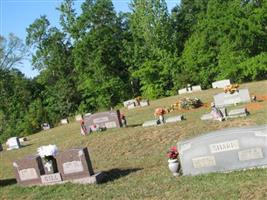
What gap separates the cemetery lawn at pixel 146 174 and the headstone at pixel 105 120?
38.6 inches

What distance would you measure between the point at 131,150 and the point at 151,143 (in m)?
0.85

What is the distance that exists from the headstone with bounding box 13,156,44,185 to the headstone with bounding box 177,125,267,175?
467 centimetres

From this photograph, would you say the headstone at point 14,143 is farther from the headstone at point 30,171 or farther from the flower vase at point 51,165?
the flower vase at point 51,165

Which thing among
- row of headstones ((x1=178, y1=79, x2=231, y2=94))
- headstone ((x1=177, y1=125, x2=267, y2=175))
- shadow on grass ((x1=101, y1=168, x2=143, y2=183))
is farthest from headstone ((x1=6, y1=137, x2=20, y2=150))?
row of headstones ((x1=178, y1=79, x2=231, y2=94))

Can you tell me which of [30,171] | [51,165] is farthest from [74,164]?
[30,171]

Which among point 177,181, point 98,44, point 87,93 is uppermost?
point 98,44

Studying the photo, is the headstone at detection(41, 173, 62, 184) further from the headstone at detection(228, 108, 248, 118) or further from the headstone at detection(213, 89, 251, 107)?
the headstone at detection(213, 89, 251, 107)

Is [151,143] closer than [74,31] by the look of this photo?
Yes

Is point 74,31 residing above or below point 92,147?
above

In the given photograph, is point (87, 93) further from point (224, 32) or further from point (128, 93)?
point (224, 32)

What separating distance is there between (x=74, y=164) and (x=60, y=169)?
56cm

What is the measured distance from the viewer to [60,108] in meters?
53.2

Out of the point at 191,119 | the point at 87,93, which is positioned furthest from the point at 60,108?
the point at 191,119

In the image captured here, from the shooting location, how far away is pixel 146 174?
1384cm
